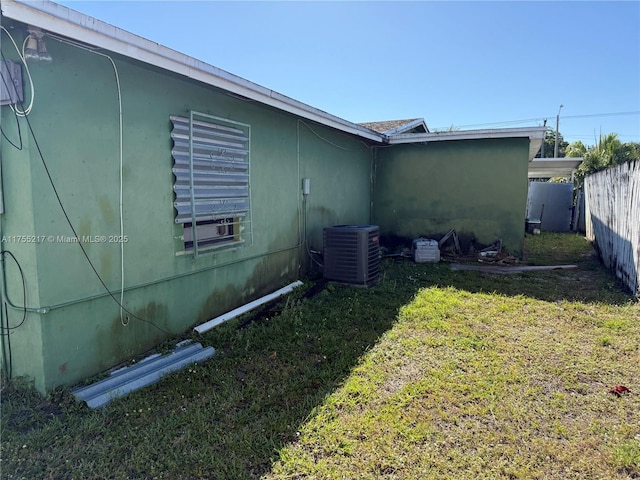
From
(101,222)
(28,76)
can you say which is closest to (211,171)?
(101,222)

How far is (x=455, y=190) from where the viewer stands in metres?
8.34

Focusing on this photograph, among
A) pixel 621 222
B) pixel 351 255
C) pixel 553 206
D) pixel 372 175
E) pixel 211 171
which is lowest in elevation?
pixel 351 255

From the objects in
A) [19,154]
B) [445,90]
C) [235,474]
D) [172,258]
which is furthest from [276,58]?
[445,90]

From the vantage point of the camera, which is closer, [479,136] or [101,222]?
[101,222]

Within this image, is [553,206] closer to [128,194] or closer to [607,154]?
[607,154]

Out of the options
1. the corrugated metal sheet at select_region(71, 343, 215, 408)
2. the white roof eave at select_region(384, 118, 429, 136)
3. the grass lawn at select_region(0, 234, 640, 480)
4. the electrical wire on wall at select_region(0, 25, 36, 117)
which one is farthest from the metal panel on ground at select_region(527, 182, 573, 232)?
the electrical wire on wall at select_region(0, 25, 36, 117)

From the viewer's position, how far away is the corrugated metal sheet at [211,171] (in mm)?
3734

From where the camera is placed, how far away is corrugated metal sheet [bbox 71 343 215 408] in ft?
8.82

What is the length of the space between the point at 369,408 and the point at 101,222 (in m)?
2.60

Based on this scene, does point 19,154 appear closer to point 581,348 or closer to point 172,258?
point 172,258

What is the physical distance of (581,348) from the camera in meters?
3.66

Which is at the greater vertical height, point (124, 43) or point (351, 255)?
point (124, 43)

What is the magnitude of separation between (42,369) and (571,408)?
3.91 metres

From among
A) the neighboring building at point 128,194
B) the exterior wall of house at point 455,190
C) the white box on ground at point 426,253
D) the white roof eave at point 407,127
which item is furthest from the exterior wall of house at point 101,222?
the white roof eave at point 407,127
